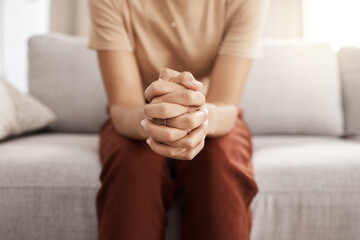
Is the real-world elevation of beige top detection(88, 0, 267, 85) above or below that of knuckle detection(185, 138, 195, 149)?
above

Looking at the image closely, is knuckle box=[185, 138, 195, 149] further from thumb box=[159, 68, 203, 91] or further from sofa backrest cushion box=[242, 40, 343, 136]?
sofa backrest cushion box=[242, 40, 343, 136]

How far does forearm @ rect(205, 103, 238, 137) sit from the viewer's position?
0.72 metres

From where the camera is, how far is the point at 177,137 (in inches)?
23.4

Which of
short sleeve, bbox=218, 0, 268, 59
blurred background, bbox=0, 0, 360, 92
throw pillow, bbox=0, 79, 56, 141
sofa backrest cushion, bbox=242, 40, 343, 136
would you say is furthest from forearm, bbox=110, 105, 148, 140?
blurred background, bbox=0, 0, 360, 92

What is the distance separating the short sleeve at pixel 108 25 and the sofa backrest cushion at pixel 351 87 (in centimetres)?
103

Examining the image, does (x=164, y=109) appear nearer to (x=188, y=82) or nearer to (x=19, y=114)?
(x=188, y=82)

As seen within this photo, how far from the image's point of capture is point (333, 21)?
2.16 meters

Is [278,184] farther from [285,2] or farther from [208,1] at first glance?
[285,2]

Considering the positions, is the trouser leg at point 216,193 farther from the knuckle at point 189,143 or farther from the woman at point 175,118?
the knuckle at point 189,143

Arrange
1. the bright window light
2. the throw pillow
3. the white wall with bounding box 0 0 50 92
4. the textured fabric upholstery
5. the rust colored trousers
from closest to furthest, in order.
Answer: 1. the rust colored trousers
2. the textured fabric upholstery
3. the throw pillow
4. the bright window light
5. the white wall with bounding box 0 0 50 92

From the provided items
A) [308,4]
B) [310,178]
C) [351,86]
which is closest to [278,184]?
[310,178]

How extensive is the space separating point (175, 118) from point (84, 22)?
92.1 inches

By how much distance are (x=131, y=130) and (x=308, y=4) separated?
82.0 inches

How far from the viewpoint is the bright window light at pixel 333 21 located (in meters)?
1.95
